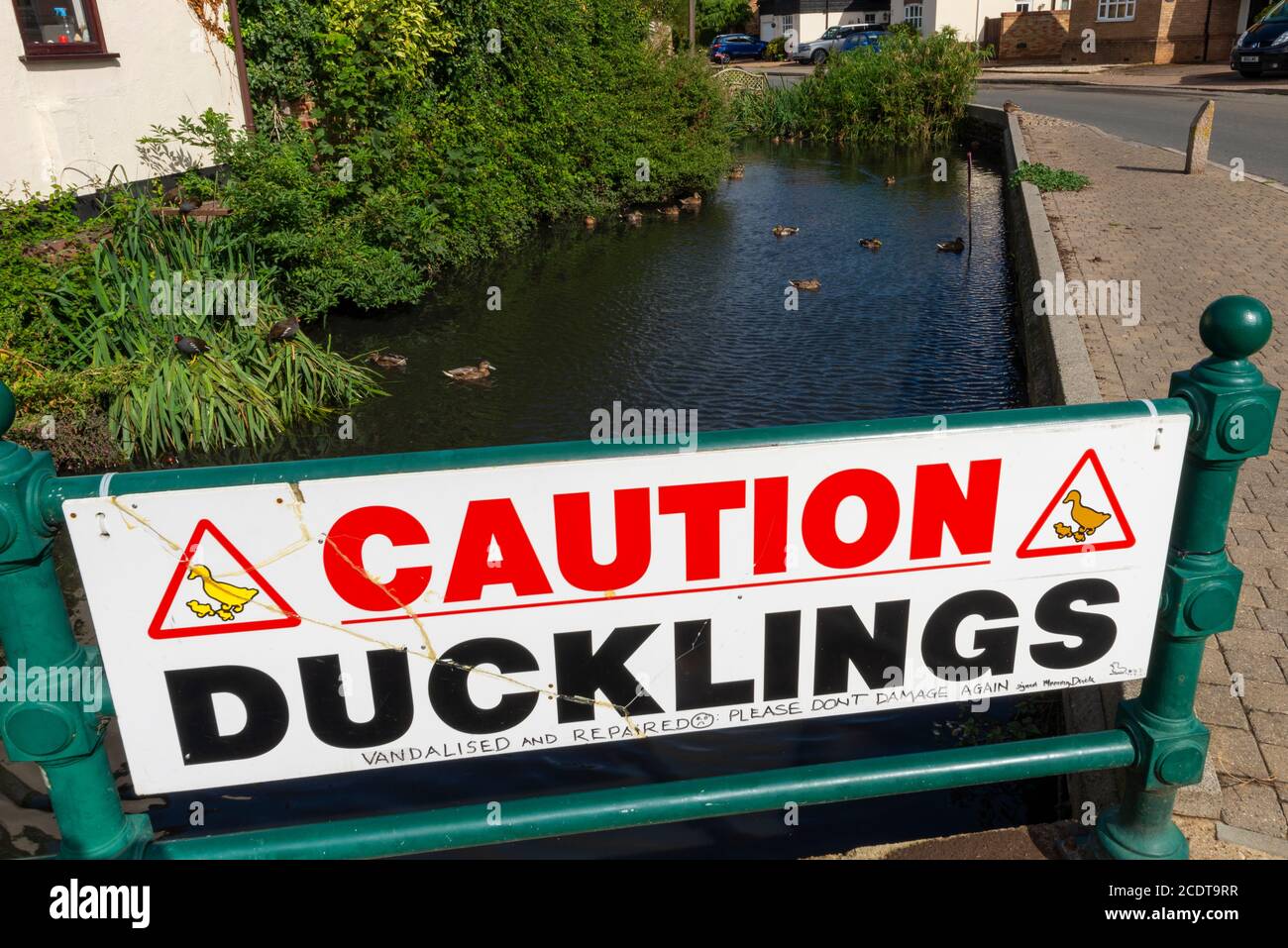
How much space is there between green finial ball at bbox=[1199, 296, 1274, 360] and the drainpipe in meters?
11.9

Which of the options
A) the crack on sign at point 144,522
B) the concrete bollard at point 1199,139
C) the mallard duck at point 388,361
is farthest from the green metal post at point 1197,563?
the concrete bollard at point 1199,139

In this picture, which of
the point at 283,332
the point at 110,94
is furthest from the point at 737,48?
the point at 283,332

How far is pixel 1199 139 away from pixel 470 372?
1250cm

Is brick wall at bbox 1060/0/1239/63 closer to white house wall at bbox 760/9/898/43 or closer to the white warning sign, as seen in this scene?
white house wall at bbox 760/9/898/43

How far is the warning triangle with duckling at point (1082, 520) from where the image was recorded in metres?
2.57

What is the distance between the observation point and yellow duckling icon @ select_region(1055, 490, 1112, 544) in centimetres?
260

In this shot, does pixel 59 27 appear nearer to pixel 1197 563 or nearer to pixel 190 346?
pixel 190 346

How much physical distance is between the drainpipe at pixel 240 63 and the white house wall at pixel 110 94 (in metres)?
0.08

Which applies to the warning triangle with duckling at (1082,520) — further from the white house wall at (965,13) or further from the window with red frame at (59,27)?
the white house wall at (965,13)

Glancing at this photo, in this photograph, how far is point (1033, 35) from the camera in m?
45.7

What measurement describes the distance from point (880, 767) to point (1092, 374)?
586 centimetres

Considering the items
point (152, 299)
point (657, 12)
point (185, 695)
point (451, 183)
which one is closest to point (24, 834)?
point (185, 695)

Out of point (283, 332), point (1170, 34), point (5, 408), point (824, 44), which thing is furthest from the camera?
point (824, 44)

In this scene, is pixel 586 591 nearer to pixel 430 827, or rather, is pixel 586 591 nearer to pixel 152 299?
pixel 430 827
